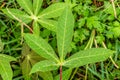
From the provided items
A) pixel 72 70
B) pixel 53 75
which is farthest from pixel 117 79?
pixel 53 75

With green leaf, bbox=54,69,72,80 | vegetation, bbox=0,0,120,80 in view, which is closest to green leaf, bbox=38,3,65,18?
vegetation, bbox=0,0,120,80

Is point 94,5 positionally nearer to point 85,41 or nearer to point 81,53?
point 85,41

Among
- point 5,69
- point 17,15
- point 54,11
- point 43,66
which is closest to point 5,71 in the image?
point 5,69

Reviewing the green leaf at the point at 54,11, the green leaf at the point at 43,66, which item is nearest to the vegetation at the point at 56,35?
the green leaf at the point at 54,11

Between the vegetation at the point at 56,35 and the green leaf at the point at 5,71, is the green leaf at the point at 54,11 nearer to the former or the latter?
the vegetation at the point at 56,35

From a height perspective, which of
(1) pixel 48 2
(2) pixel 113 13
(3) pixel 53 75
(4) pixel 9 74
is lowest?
(3) pixel 53 75

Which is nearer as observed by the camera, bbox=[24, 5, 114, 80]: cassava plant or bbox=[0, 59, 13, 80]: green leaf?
bbox=[24, 5, 114, 80]: cassava plant

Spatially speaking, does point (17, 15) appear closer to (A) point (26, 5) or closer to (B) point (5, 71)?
(A) point (26, 5)

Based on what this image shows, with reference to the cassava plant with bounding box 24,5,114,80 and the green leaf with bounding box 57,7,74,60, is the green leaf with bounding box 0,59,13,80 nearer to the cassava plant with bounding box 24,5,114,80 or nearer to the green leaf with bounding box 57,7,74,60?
the cassava plant with bounding box 24,5,114,80
